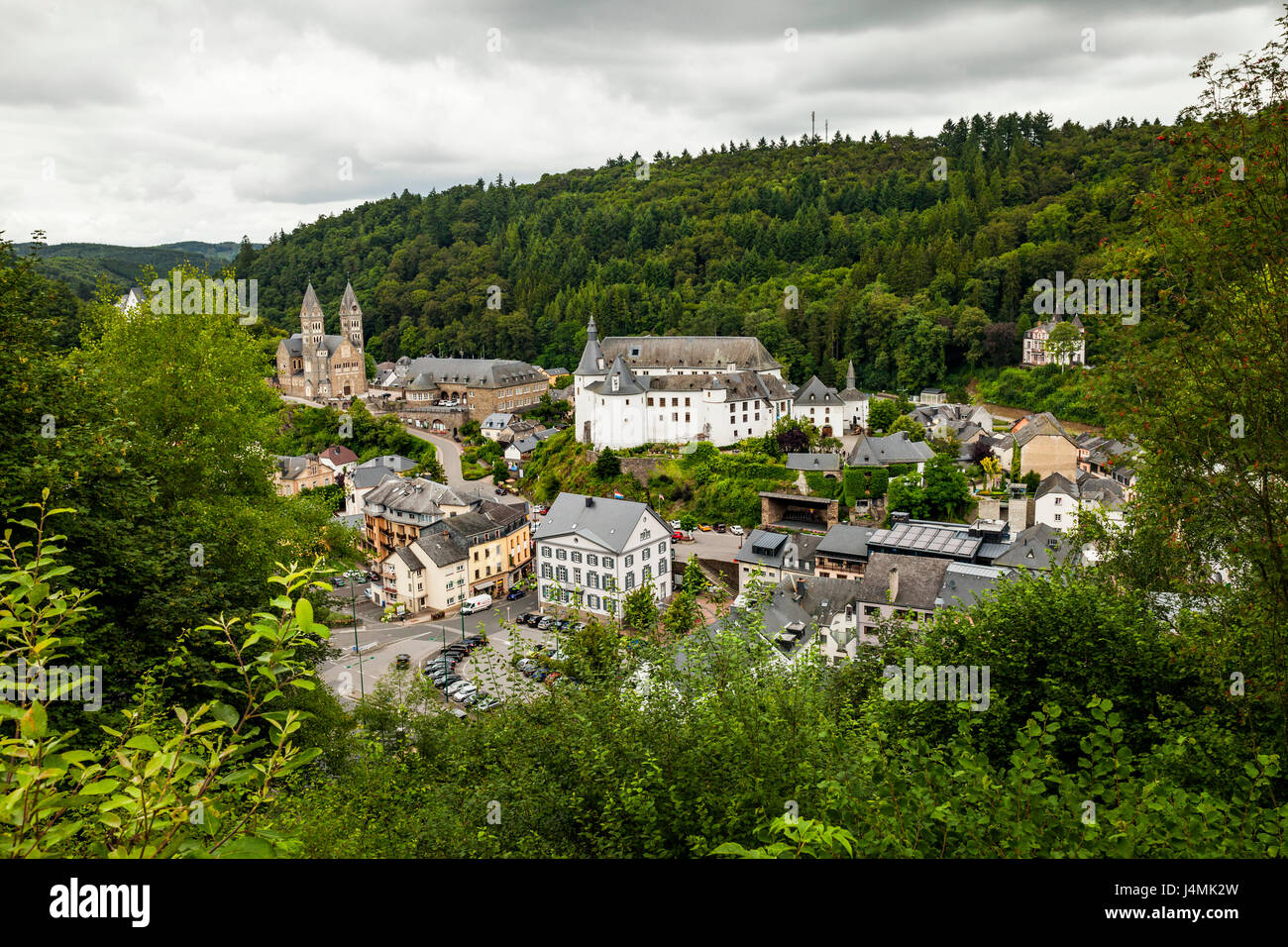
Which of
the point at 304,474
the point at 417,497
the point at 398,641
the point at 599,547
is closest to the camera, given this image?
the point at 398,641

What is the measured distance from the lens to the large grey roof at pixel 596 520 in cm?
4119

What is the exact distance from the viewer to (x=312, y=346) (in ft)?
306

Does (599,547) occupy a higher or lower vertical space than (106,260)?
lower

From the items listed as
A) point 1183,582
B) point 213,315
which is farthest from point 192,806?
point 213,315

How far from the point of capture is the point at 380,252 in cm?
13612

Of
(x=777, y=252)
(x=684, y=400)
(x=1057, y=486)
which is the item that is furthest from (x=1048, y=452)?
(x=777, y=252)

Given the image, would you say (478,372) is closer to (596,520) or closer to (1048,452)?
(596,520)

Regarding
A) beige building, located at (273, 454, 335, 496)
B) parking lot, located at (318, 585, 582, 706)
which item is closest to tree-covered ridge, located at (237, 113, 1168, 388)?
beige building, located at (273, 454, 335, 496)

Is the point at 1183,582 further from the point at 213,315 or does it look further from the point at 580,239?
the point at 580,239

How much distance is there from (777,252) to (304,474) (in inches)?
2635

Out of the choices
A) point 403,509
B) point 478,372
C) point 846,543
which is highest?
point 478,372

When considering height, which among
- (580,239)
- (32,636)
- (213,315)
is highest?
(580,239)

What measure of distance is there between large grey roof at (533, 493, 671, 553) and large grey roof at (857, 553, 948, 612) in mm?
12610
